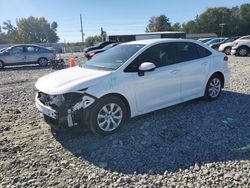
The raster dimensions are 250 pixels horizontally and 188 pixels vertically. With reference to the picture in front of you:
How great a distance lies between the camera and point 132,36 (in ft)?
Result: 131

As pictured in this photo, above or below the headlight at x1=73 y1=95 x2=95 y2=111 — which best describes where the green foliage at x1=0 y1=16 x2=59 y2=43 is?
above

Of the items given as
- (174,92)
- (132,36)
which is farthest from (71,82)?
(132,36)

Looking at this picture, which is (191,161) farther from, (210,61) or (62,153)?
(210,61)

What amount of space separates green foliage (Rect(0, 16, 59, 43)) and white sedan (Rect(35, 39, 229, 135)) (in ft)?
300

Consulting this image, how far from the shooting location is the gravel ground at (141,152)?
3.54 metres

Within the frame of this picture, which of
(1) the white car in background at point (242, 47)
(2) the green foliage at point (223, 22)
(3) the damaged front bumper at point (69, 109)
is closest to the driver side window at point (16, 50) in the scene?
(3) the damaged front bumper at point (69, 109)

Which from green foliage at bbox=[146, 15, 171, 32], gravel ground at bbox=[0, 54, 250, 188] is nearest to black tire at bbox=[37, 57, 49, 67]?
gravel ground at bbox=[0, 54, 250, 188]

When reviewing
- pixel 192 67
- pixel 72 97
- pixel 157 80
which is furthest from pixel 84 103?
pixel 192 67

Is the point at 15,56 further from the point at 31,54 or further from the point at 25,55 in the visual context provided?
the point at 31,54

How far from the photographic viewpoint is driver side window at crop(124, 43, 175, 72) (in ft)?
17.0

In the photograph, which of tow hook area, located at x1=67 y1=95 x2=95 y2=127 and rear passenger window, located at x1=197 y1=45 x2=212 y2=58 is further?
rear passenger window, located at x1=197 y1=45 x2=212 y2=58

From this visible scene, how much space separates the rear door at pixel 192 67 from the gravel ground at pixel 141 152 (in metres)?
0.42

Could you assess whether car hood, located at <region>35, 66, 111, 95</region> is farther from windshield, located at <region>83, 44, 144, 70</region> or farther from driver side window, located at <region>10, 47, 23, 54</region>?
driver side window, located at <region>10, 47, 23, 54</region>

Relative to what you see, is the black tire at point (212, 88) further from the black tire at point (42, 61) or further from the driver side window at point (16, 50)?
the driver side window at point (16, 50)
